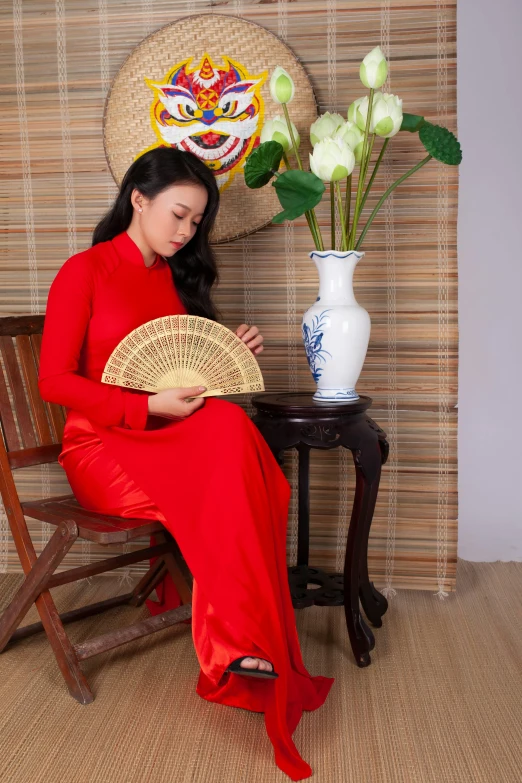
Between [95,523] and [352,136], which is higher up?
[352,136]

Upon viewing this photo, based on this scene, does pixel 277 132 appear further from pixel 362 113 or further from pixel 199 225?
pixel 199 225

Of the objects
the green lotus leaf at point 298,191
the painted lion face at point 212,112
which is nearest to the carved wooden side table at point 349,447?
the green lotus leaf at point 298,191

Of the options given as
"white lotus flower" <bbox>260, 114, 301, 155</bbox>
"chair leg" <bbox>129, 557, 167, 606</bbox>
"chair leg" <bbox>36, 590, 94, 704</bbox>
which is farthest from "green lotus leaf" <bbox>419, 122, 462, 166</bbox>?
"chair leg" <bbox>36, 590, 94, 704</bbox>

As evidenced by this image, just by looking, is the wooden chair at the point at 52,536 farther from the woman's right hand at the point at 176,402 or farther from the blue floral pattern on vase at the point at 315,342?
the blue floral pattern on vase at the point at 315,342

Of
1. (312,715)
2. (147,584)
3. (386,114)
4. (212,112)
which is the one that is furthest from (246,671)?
(212,112)

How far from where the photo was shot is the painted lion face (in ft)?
8.16

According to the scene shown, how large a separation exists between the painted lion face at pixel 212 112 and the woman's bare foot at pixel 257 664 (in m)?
1.56

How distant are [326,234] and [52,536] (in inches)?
54.1

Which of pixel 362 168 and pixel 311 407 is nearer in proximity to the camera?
pixel 311 407

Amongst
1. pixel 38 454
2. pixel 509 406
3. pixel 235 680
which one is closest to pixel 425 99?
pixel 509 406

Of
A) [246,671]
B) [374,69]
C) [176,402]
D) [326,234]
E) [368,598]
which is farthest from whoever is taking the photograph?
[326,234]

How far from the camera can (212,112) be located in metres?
2.50

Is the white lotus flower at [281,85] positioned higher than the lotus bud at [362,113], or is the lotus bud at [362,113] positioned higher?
the white lotus flower at [281,85]

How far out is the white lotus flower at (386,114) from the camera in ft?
6.75
